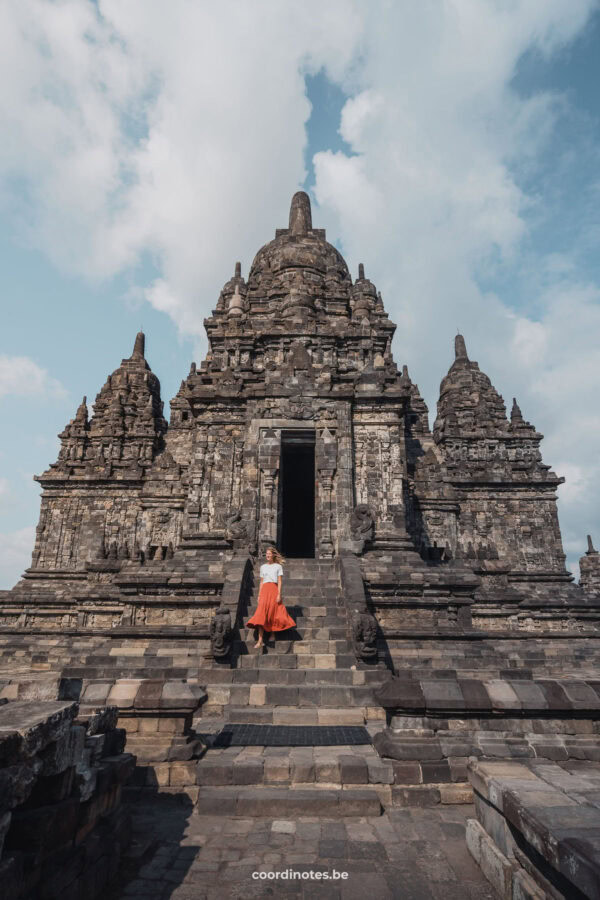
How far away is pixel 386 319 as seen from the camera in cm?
2423

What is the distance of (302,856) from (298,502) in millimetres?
20833

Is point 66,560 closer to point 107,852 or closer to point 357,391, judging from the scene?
point 357,391

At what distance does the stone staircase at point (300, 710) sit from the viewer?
509cm

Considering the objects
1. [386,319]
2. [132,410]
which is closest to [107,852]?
[386,319]

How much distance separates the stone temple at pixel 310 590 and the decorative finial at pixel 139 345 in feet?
0.38

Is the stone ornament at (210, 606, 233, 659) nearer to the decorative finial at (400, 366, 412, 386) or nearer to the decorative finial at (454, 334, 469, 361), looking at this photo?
the decorative finial at (400, 366, 412, 386)

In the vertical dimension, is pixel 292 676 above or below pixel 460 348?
below

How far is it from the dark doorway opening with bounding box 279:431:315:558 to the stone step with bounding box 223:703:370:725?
12.8 m

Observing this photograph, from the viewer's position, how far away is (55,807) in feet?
11.2

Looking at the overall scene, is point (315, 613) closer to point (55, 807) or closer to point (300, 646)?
point (300, 646)

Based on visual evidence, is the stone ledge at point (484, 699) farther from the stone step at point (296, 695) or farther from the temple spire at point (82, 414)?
the temple spire at point (82, 414)

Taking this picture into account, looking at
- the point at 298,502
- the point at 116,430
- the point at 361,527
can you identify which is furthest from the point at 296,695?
the point at 116,430

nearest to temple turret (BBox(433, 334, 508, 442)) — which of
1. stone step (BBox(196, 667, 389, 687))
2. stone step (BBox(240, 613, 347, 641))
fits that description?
stone step (BBox(240, 613, 347, 641))

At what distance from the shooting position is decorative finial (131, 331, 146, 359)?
30.8 metres
